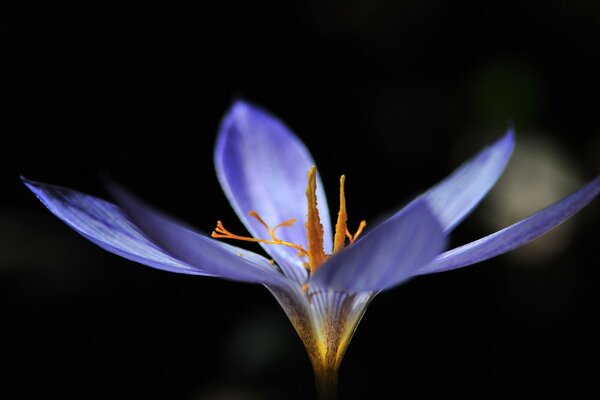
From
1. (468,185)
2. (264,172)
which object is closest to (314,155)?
(264,172)

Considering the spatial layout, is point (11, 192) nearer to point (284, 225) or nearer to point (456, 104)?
point (284, 225)

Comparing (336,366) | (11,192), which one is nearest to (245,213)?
(336,366)

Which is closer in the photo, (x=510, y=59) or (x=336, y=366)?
(x=336, y=366)

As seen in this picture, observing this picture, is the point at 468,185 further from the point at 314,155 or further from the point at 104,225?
the point at 314,155

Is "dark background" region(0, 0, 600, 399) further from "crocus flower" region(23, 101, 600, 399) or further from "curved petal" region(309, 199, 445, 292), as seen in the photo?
"curved petal" region(309, 199, 445, 292)

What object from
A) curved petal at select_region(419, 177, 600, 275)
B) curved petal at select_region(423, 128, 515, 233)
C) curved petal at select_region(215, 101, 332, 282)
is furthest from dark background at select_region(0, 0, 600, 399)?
curved petal at select_region(419, 177, 600, 275)

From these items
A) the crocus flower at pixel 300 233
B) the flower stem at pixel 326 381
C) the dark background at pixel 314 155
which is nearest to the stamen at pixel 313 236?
the crocus flower at pixel 300 233

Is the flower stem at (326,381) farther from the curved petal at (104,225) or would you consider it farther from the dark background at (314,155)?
the dark background at (314,155)
